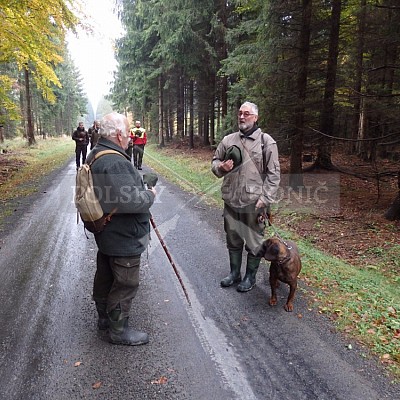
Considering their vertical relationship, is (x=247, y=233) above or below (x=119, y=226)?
below

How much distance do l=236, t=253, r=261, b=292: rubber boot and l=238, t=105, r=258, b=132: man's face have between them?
1650 millimetres

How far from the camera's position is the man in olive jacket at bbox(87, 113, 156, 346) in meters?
2.86

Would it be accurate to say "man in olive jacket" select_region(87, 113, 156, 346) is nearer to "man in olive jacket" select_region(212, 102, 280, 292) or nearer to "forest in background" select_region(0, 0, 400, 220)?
"man in olive jacket" select_region(212, 102, 280, 292)

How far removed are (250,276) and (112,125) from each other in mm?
2683

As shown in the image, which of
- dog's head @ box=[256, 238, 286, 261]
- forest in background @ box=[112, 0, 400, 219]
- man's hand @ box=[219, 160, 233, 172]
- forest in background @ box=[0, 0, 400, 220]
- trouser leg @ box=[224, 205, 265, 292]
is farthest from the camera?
forest in background @ box=[112, 0, 400, 219]

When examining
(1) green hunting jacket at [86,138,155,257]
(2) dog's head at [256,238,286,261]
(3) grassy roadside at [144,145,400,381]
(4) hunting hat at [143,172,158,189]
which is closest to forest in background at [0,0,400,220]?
(3) grassy roadside at [144,145,400,381]

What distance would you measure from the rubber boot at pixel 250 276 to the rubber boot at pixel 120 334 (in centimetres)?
154

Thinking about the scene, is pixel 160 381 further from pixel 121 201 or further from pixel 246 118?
pixel 246 118

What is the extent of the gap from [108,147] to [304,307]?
116 inches

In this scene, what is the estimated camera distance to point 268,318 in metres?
3.79

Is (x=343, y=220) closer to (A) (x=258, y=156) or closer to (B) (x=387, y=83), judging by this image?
(A) (x=258, y=156)

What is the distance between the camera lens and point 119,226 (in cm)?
305

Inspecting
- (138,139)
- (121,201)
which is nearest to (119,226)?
(121,201)

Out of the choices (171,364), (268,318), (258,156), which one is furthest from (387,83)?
(171,364)
